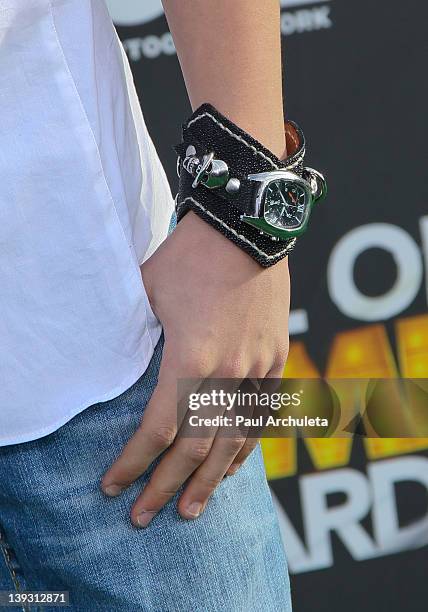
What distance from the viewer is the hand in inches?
25.0

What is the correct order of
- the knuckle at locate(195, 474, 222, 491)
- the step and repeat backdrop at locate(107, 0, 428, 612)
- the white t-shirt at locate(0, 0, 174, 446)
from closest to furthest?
the white t-shirt at locate(0, 0, 174, 446) → the knuckle at locate(195, 474, 222, 491) → the step and repeat backdrop at locate(107, 0, 428, 612)

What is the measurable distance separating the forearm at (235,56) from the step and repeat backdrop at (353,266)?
90 centimetres

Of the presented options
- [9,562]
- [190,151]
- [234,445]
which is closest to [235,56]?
[190,151]

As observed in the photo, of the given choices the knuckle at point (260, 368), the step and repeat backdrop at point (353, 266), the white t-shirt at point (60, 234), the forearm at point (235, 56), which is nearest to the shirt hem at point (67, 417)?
the white t-shirt at point (60, 234)

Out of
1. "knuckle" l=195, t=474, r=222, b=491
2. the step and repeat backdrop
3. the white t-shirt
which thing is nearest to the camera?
the white t-shirt

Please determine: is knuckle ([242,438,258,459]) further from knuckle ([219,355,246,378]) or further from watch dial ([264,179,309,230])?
watch dial ([264,179,309,230])

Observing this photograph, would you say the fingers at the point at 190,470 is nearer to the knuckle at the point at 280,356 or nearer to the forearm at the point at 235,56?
the knuckle at the point at 280,356

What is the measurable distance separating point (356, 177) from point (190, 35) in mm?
1040

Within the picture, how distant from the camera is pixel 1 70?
58cm

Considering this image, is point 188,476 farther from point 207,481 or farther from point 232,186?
point 232,186

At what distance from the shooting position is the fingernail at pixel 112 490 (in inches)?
25.7

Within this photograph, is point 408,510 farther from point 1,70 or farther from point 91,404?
point 1,70

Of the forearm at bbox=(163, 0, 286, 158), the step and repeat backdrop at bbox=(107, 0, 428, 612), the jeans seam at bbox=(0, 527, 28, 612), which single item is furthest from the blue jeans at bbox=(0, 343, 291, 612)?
the step and repeat backdrop at bbox=(107, 0, 428, 612)

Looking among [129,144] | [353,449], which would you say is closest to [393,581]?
[353,449]
